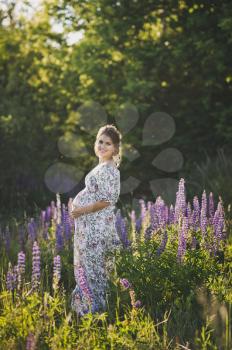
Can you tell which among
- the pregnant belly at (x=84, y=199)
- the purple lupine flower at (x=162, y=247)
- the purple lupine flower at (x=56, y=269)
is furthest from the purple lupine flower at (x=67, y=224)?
the purple lupine flower at (x=56, y=269)

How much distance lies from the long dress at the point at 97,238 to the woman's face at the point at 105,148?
10 centimetres

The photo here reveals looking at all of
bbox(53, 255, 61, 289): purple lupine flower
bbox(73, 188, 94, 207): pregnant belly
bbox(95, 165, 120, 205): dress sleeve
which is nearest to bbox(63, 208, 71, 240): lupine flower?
bbox(73, 188, 94, 207): pregnant belly

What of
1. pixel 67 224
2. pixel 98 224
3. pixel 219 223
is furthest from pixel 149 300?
pixel 67 224

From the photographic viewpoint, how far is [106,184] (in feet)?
15.0

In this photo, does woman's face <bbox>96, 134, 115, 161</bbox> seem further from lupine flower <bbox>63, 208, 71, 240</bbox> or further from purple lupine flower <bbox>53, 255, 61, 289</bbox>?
lupine flower <bbox>63, 208, 71, 240</bbox>

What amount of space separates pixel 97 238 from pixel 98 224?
12 cm

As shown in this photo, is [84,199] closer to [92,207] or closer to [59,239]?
[92,207]

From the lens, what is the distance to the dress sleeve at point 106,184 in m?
4.58

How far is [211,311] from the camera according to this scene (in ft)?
13.4

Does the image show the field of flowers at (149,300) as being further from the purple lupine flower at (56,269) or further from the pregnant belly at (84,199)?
the pregnant belly at (84,199)

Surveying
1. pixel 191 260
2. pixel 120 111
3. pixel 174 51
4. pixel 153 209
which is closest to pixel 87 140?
pixel 120 111

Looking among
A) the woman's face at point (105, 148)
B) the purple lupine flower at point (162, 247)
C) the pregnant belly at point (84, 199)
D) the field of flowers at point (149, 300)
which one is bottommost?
the field of flowers at point (149, 300)

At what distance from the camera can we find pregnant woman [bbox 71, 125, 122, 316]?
4.59 meters

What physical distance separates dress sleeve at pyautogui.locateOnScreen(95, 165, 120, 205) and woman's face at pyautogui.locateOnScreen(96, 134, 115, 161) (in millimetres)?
127
